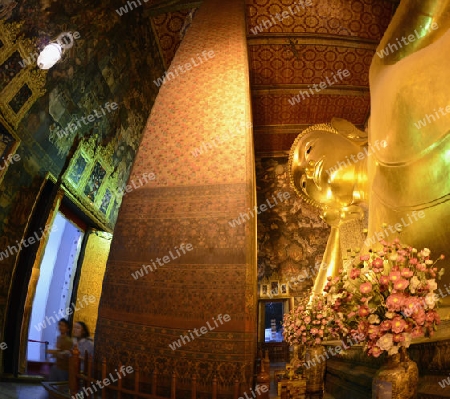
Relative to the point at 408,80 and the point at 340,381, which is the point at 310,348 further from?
the point at 408,80

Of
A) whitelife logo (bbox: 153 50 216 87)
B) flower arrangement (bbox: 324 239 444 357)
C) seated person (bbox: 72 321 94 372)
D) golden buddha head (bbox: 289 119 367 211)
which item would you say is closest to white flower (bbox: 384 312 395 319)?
flower arrangement (bbox: 324 239 444 357)

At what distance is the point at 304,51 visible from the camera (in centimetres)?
652

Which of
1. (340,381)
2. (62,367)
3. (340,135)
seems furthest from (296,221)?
(62,367)

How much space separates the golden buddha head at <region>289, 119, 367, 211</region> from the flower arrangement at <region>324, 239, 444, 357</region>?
3081 mm

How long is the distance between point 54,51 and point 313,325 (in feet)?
13.8

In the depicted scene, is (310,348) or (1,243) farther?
(1,243)

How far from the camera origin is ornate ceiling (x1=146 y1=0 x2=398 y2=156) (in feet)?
19.4

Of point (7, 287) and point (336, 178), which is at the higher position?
point (336, 178)

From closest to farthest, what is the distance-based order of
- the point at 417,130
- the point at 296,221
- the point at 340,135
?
1. the point at 417,130
2. the point at 340,135
3. the point at 296,221

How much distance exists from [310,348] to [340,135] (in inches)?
116

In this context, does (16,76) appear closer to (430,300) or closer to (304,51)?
(430,300)

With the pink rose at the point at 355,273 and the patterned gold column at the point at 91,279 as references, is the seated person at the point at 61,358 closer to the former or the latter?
the pink rose at the point at 355,273

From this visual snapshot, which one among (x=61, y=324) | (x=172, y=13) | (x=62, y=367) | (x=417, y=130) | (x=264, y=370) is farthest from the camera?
(x=172, y=13)

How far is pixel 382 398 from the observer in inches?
62.0
